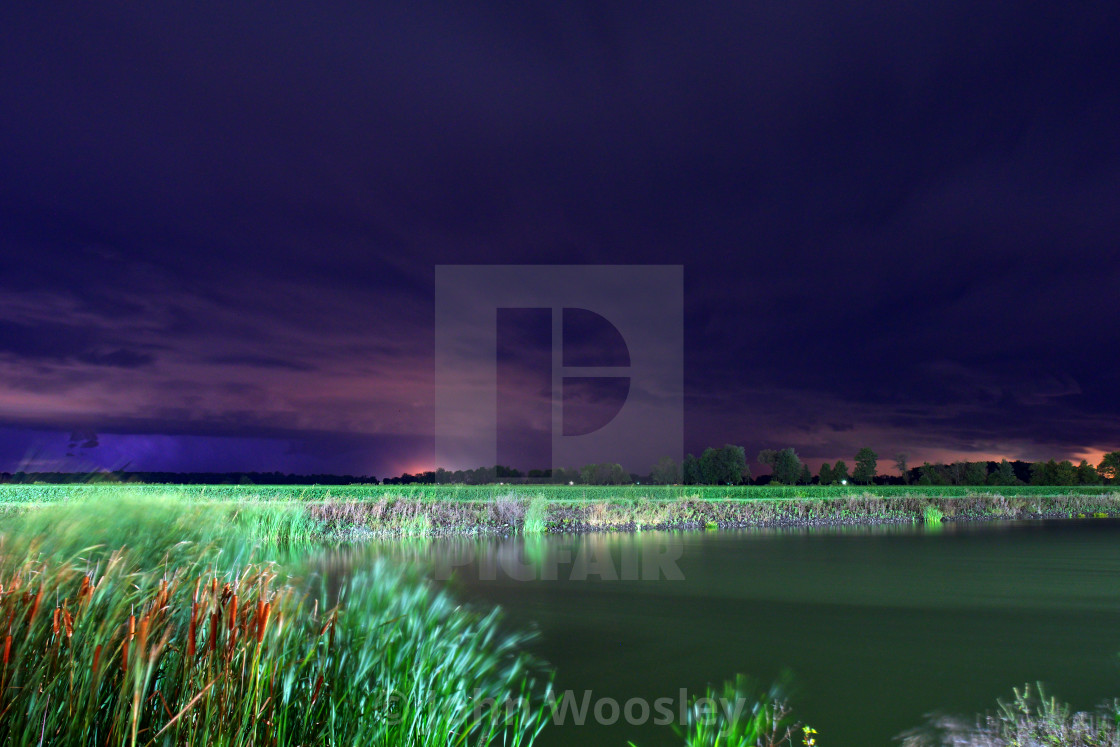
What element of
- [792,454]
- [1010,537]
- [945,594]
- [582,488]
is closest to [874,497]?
[1010,537]

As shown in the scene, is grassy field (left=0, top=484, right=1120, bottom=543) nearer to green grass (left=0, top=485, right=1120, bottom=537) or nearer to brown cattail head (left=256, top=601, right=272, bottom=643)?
green grass (left=0, top=485, right=1120, bottom=537)

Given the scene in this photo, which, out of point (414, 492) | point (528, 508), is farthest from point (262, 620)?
point (414, 492)

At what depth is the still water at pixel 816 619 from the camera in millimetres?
7023

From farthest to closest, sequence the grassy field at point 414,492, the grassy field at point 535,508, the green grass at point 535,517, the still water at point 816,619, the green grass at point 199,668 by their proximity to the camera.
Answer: the grassy field at point 414,492
the green grass at point 535,517
the grassy field at point 535,508
the still water at point 816,619
the green grass at point 199,668

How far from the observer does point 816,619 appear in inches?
431

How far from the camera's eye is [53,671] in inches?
115

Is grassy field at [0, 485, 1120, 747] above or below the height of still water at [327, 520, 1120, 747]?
above

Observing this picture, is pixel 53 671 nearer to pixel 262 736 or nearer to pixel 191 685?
pixel 191 685

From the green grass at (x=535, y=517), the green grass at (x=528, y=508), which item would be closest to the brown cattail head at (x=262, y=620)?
the green grass at (x=528, y=508)

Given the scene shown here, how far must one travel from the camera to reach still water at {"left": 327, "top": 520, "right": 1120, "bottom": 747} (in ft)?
23.0

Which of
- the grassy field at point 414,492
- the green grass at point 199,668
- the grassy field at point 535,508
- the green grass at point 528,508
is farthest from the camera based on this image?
the grassy field at point 414,492

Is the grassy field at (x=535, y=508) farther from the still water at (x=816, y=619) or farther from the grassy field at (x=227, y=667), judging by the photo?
the grassy field at (x=227, y=667)

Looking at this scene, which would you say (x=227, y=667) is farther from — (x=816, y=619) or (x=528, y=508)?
(x=528, y=508)

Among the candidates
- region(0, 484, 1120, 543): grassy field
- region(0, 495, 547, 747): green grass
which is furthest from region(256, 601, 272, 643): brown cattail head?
region(0, 484, 1120, 543): grassy field
